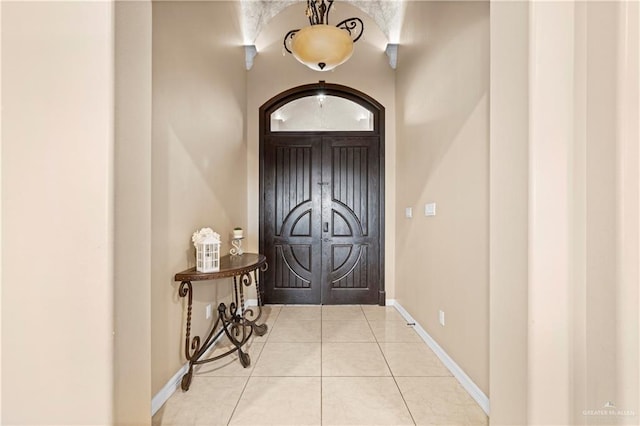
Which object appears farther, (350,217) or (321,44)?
(350,217)

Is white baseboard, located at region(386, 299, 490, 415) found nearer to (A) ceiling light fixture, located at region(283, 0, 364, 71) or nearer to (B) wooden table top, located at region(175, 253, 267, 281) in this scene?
(B) wooden table top, located at region(175, 253, 267, 281)

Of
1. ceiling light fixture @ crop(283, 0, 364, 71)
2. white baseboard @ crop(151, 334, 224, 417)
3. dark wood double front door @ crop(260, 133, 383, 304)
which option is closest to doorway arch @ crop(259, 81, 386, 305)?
dark wood double front door @ crop(260, 133, 383, 304)

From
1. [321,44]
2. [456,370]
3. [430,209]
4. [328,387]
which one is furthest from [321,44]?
[456,370]

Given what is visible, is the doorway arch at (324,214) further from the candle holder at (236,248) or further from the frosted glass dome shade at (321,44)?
the frosted glass dome shade at (321,44)

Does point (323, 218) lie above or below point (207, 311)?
above

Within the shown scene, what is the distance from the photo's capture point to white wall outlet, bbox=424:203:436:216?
2509mm

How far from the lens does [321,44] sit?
219 centimetres
